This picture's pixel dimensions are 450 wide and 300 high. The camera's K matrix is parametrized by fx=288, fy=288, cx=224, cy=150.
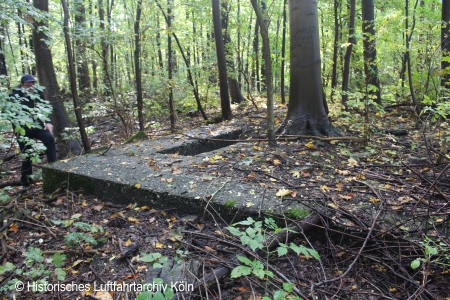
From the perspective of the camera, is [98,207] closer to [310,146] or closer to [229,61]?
[310,146]

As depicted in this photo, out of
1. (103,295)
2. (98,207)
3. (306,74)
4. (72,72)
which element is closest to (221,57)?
(306,74)

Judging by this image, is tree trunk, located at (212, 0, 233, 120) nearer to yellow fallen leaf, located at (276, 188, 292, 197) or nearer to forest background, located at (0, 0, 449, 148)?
forest background, located at (0, 0, 449, 148)

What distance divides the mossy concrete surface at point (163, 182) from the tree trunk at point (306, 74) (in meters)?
1.27

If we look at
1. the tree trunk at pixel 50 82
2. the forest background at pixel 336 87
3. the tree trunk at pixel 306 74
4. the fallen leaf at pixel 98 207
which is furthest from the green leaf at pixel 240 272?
the tree trunk at pixel 50 82

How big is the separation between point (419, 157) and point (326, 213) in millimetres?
2936

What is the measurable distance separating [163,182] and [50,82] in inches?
206

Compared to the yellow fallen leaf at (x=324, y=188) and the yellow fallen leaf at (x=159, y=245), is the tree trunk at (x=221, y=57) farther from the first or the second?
the yellow fallen leaf at (x=159, y=245)

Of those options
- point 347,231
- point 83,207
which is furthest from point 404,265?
point 83,207

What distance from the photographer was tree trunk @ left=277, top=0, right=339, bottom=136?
5625 mm

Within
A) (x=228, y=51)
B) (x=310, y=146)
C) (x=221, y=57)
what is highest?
(x=228, y=51)

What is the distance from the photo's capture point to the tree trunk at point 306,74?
5.62 meters

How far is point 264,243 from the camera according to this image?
8.45 feet

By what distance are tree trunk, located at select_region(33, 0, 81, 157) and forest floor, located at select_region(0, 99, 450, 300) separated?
11.1ft

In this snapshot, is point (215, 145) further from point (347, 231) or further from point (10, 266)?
point (10, 266)
